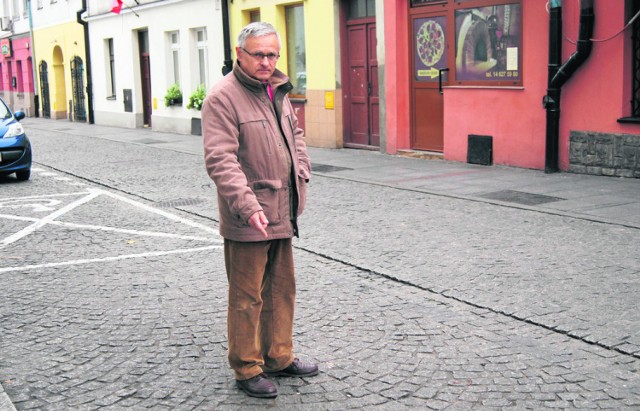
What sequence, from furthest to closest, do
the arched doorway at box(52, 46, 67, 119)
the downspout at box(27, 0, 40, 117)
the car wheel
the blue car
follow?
the downspout at box(27, 0, 40, 117)
the arched doorway at box(52, 46, 67, 119)
the car wheel
the blue car

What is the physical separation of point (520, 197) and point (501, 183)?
1383 mm

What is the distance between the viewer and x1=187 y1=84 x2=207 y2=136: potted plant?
24.3 metres

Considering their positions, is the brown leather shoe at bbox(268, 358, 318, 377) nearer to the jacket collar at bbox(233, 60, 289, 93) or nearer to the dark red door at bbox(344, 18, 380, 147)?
the jacket collar at bbox(233, 60, 289, 93)

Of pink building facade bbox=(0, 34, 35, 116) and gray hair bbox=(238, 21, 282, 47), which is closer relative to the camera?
gray hair bbox=(238, 21, 282, 47)

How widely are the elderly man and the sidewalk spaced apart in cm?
531

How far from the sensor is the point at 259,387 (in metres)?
4.59

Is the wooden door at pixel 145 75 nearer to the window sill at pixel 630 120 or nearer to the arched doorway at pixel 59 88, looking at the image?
the arched doorway at pixel 59 88

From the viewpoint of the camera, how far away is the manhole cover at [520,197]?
35.3 ft

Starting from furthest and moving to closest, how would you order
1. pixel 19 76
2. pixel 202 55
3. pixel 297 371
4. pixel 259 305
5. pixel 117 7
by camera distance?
pixel 19 76 → pixel 117 7 → pixel 202 55 → pixel 297 371 → pixel 259 305

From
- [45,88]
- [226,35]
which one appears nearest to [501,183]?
[226,35]

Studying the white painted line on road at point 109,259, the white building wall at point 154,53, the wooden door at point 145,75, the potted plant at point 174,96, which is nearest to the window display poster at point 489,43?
the white painted line on road at point 109,259

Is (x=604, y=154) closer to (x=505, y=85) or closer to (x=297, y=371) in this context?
(x=505, y=85)

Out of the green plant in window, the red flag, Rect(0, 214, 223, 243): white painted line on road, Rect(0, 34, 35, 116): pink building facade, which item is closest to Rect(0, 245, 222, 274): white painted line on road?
Rect(0, 214, 223, 243): white painted line on road

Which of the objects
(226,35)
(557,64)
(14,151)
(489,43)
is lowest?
(14,151)
